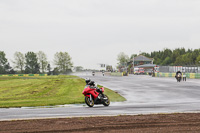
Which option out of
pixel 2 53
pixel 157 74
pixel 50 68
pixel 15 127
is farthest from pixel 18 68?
pixel 15 127

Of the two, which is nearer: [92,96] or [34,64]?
[92,96]

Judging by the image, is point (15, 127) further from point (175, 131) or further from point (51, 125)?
point (175, 131)

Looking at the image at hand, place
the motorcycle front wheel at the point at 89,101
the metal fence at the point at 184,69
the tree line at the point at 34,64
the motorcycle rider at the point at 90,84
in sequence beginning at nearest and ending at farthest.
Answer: the motorcycle front wheel at the point at 89,101
the motorcycle rider at the point at 90,84
the metal fence at the point at 184,69
the tree line at the point at 34,64

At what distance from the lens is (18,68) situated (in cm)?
16825

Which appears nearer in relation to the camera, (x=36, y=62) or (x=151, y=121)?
(x=151, y=121)

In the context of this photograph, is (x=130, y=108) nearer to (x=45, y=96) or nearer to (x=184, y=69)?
(x=45, y=96)

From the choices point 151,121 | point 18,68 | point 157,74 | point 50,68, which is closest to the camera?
point 151,121

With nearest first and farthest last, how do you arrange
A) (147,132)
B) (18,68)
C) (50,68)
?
(147,132), (18,68), (50,68)

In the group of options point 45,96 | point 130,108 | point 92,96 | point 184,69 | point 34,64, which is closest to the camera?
point 130,108

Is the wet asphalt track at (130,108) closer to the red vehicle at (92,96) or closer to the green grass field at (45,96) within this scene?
the red vehicle at (92,96)

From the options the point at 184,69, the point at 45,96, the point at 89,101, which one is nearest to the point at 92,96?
the point at 89,101

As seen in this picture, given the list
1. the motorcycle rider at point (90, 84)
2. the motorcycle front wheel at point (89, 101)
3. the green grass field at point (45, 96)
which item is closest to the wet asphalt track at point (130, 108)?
the motorcycle front wheel at point (89, 101)

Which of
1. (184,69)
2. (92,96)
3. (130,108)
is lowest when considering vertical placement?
(130,108)

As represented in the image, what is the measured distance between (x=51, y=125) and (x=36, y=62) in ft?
575
